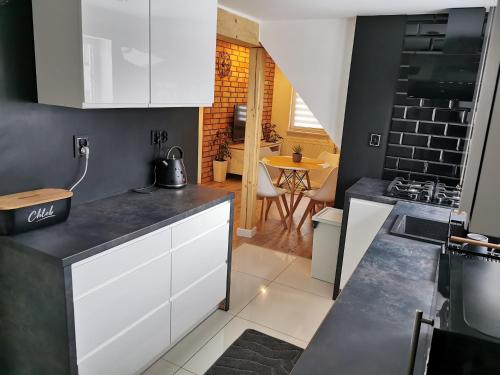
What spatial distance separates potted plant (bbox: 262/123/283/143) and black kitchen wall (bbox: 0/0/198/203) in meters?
4.42

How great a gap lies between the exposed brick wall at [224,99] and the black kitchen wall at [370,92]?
9.87 ft

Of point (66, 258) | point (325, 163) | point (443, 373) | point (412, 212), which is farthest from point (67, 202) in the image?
point (325, 163)

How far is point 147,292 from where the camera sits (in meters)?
1.97

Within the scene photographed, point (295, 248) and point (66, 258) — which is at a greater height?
point (66, 258)

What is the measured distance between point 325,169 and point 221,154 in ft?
6.44

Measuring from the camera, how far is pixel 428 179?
124 inches

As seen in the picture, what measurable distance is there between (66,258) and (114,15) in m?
1.10

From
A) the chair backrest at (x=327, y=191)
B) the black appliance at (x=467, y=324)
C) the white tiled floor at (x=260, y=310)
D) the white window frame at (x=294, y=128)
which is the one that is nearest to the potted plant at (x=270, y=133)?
the white window frame at (x=294, y=128)

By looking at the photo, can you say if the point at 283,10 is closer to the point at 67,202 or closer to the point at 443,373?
the point at 67,202

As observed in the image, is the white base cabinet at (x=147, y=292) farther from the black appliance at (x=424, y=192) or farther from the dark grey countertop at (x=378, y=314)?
the black appliance at (x=424, y=192)

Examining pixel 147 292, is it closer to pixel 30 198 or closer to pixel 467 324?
pixel 30 198

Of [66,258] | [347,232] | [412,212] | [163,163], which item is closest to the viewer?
[66,258]

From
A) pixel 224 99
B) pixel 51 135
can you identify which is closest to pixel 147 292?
pixel 51 135

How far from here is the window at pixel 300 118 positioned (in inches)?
280
